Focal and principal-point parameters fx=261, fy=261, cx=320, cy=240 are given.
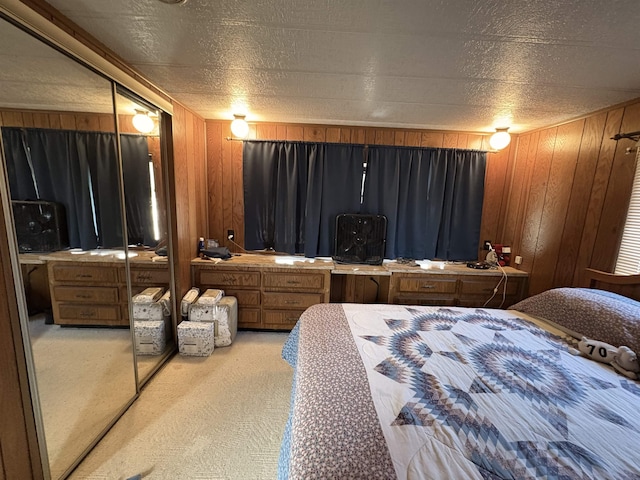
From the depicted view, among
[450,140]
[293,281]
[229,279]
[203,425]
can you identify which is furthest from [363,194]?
[203,425]

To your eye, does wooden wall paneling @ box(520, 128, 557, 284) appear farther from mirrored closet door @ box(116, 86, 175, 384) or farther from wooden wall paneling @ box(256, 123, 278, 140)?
mirrored closet door @ box(116, 86, 175, 384)

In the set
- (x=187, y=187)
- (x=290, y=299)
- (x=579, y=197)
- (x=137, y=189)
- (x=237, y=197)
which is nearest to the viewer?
(x=137, y=189)

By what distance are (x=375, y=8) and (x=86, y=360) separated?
2.46m

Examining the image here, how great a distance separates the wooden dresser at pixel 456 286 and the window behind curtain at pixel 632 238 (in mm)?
902

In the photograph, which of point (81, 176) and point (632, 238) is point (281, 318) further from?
point (632, 238)

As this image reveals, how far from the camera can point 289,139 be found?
305 cm

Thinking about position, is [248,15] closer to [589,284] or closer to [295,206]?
[295,206]

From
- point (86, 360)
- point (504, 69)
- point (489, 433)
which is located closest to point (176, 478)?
point (86, 360)

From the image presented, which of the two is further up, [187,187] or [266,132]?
[266,132]

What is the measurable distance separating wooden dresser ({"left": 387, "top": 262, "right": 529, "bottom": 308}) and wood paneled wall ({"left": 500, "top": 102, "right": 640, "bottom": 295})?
0.64ft

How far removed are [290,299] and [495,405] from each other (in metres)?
2.05

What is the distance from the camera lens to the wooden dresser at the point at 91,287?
140 cm

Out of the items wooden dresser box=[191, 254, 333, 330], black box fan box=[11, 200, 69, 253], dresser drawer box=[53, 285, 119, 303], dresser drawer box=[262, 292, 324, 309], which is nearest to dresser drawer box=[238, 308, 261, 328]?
wooden dresser box=[191, 254, 333, 330]

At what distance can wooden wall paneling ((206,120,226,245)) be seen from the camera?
3035 millimetres
